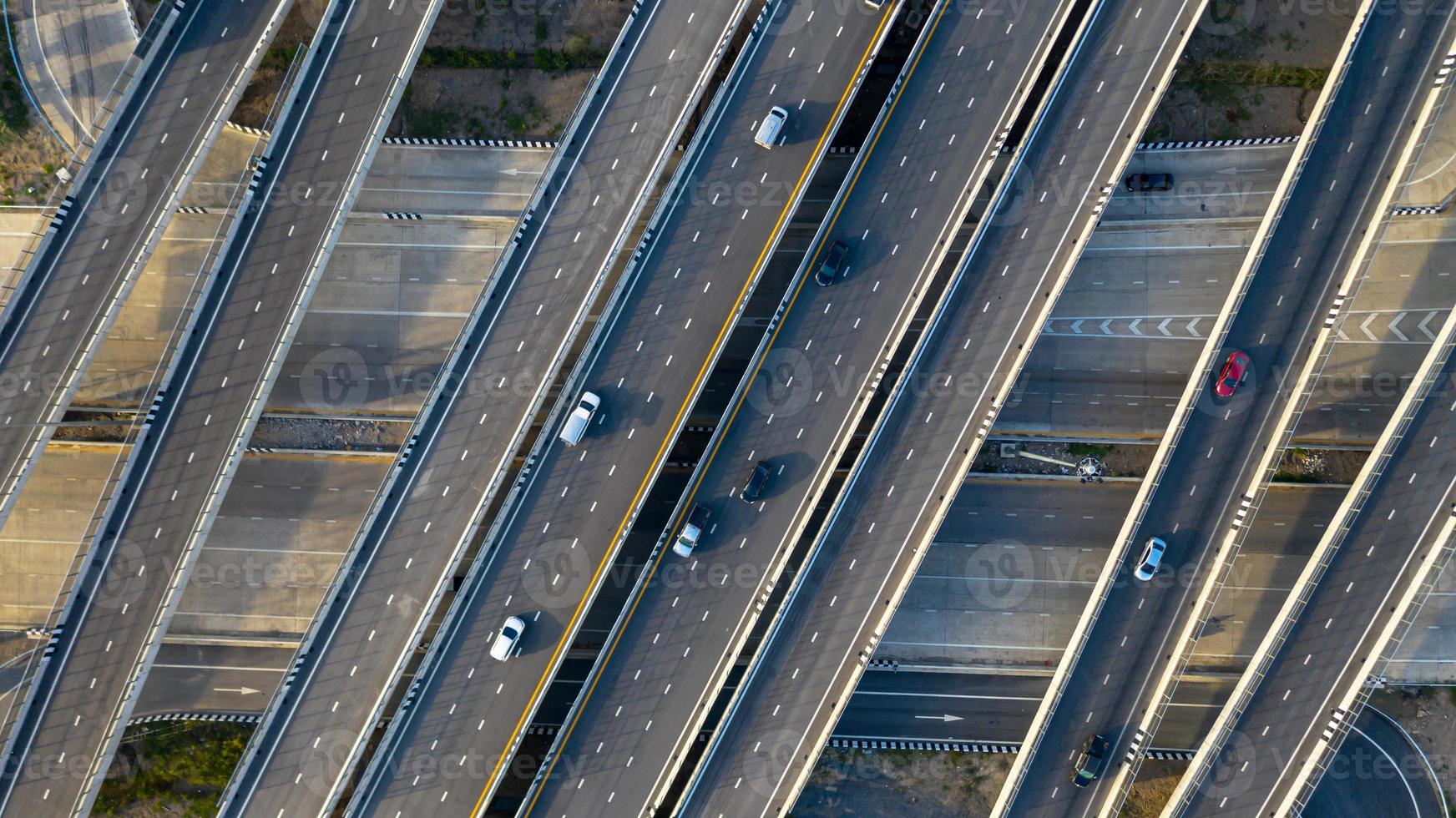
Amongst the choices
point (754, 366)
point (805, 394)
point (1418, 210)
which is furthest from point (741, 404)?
point (1418, 210)

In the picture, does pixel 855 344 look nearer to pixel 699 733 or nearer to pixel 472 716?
pixel 699 733

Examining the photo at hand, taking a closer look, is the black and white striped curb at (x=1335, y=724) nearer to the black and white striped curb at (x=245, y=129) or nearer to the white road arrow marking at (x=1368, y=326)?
the white road arrow marking at (x=1368, y=326)

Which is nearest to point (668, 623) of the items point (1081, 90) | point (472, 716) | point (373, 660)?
point (472, 716)

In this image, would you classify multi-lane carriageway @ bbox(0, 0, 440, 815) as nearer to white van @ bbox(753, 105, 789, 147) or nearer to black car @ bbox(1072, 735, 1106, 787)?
white van @ bbox(753, 105, 789, 147)

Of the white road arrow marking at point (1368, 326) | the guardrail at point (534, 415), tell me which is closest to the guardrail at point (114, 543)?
the guardrail at point (534, 415)

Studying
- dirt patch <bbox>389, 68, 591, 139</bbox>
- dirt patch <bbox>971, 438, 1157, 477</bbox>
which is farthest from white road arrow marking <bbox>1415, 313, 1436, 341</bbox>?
dirt patch <bbox>389, 68, 591, 139</bbox>
